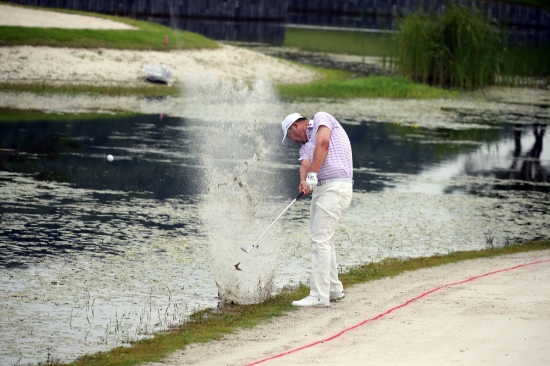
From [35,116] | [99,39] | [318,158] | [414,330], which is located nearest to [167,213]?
[318,158]

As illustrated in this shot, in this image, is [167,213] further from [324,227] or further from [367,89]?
[367,89]

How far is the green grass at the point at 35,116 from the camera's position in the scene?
22406 mm

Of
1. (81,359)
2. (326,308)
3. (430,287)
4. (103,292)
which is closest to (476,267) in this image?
(430,287)

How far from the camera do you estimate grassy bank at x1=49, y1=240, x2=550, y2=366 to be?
26.3 ft

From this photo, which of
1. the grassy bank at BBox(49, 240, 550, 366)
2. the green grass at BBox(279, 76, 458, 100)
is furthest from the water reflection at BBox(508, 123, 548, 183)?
the grassy bank at BBox(49, 240, 550, 366)

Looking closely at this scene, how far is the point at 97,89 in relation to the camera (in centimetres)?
2800

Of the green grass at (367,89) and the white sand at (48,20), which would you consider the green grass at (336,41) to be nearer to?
the green grass at (367,89)

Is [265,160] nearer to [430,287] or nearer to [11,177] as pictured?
[11,177]

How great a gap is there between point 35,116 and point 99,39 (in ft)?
31.2

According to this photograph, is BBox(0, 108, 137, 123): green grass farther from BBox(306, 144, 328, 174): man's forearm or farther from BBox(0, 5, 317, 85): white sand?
BBox(306, 144, 328, 174): man's forearm

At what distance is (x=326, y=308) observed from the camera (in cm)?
941

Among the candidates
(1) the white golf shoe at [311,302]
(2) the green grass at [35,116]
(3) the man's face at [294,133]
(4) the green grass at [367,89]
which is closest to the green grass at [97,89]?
(2) the green grass at [35,116]

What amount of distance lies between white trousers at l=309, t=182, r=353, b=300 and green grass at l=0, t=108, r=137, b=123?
14.3m

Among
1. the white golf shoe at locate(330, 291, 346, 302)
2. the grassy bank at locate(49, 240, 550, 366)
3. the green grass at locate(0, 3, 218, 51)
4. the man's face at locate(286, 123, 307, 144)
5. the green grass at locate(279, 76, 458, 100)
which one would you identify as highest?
the green grass at locate(0, 3, 218, 51)
